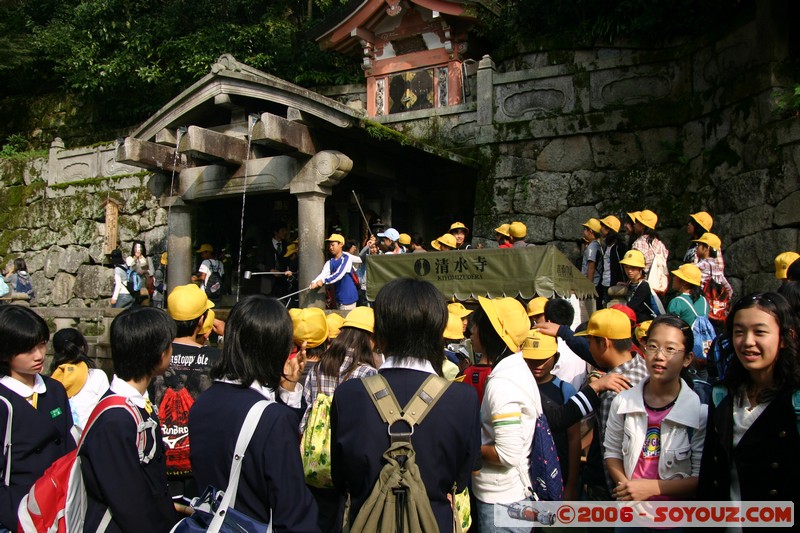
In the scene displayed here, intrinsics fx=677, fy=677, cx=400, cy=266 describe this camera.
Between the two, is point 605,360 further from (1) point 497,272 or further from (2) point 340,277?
(2) point 340,277

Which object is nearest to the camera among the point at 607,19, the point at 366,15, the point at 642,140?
the point at 642,140

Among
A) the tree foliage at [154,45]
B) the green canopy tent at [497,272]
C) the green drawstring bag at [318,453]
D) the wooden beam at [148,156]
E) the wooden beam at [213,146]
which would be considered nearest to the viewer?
the green drawstring bag at [318,453]

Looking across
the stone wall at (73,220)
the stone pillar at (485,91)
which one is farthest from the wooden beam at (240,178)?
the stone wall at (73,220)

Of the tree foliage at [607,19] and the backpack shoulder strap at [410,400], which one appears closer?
the backpack shoulder strap at [410,400]

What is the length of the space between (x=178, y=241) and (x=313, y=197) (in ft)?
10.5

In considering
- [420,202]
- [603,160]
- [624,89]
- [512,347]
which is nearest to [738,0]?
[624,89]

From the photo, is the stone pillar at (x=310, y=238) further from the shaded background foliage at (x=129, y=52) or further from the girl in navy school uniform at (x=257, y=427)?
the girl in navy school uniform at (x=257, y=427)

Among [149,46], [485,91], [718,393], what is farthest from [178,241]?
[718,393]

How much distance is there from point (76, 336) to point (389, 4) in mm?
11519

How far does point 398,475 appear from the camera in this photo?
2.41m

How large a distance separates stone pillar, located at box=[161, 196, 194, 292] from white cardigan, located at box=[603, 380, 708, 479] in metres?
10.7

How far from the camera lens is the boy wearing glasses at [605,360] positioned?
12.1ft

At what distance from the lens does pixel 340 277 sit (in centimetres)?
987

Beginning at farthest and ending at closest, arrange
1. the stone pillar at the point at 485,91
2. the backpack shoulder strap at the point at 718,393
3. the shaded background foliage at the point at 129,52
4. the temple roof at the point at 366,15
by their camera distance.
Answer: the shaded background foliage at the point at 129,52
the temple roof at the point at 366,15
the stone pillar at the point at 485,91
the backpack shoulder strap at the point at 718,393
